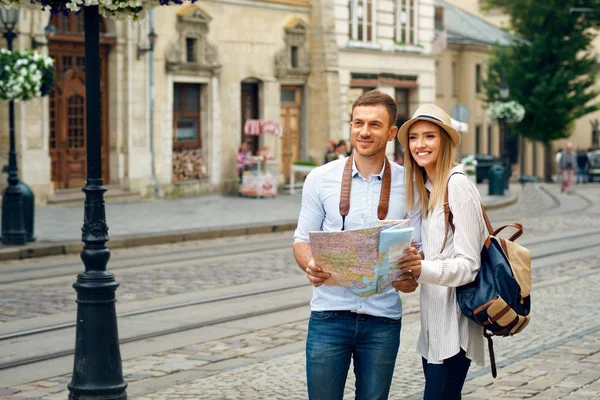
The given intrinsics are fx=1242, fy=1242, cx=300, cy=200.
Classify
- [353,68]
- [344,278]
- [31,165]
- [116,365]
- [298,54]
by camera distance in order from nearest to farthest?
[344,278] → [116,365] → [31,165] → [298,54] → [353,68]

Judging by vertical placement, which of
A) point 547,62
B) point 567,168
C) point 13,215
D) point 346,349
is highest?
point 547,62

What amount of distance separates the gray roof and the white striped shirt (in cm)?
5188

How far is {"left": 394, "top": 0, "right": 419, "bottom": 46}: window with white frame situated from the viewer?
3919 centimetres

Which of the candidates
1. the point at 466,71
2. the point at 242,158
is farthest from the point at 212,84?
the point at 466,71

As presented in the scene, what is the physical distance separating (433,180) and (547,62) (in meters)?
49.6

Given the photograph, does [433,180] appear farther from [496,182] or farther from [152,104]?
[496,182]

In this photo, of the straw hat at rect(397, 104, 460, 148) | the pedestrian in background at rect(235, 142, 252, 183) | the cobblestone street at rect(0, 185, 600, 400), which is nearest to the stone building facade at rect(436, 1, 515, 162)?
the pedestrian in background at rect(235, 142, 252, 183)

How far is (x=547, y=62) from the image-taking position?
5322 centimetres

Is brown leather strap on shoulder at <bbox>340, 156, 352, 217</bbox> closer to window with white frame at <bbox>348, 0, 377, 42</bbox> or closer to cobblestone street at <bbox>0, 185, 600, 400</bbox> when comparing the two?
cobblestone street at <bbox>0, 185, 600, 400</bbox>

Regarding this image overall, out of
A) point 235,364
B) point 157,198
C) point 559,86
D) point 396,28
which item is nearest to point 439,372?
point 235,364

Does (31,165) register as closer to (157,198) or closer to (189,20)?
(157,198)

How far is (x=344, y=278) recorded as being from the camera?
4766 millimetres

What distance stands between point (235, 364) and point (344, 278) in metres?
4.59

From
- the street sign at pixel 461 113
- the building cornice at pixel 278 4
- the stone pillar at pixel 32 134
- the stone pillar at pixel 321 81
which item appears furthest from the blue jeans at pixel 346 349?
the street sign at pixel 461 113
